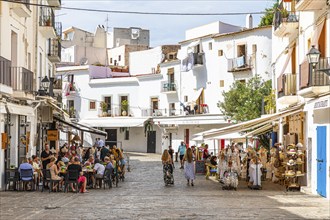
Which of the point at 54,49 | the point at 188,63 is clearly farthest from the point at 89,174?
the point at 188,63

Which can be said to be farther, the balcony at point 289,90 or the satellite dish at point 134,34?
the satellite dish at point 134,34

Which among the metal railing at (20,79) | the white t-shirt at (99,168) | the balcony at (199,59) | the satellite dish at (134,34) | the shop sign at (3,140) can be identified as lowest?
the white t-shirt at (99,168)

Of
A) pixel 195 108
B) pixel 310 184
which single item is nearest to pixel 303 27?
pixel 310 184

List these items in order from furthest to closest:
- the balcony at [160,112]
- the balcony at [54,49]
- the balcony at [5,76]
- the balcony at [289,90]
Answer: the balcony at [160,112]
the balcony at [54,49]
the balcony at [289,90]
the balcony at [5,76]

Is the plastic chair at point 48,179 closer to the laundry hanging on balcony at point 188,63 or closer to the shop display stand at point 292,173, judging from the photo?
the shop display stand at point 292,173

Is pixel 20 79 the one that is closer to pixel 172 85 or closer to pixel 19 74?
pixel 19 74

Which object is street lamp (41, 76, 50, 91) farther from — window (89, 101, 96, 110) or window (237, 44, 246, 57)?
window (89, 101, 96, 110)

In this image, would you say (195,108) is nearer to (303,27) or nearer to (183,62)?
(183,62)

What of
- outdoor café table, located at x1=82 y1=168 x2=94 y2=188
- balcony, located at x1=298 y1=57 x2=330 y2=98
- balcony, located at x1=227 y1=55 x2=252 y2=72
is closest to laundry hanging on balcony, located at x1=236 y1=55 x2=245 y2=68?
balcony, located at x1=227 y1=55 x2=252 y2=72

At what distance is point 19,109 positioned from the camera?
25859 millimetres

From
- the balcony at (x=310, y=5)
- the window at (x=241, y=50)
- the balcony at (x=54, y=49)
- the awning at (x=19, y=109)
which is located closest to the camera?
the balcony at (x=310, y=5)

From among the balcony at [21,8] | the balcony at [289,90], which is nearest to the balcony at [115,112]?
the balcony at [289,90]

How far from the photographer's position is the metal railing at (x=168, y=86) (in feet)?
196

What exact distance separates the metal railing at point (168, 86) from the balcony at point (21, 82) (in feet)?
110
